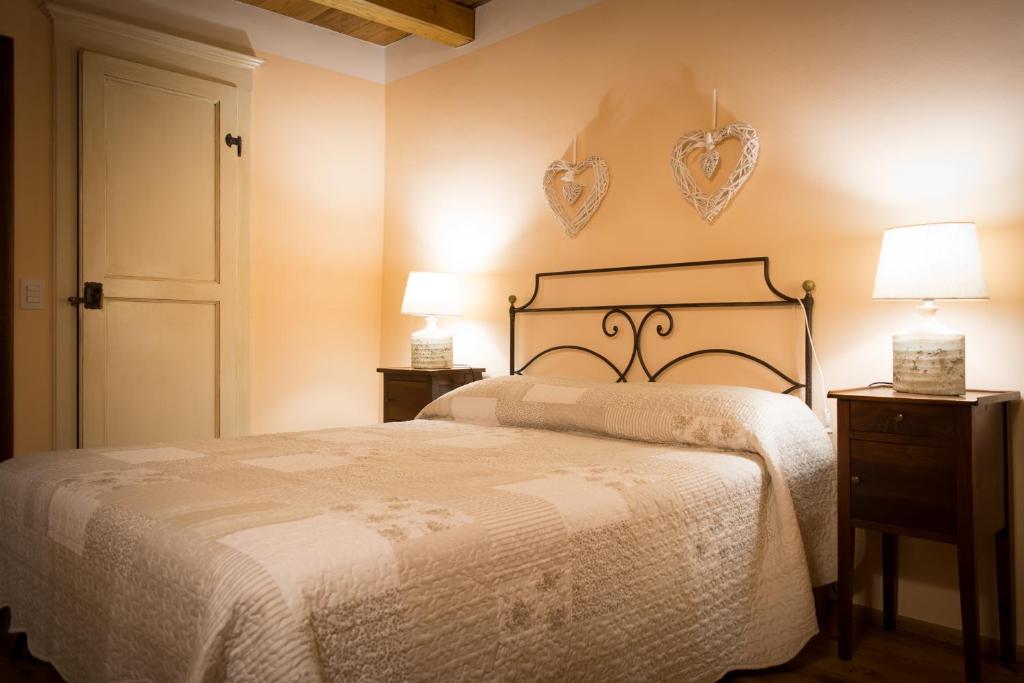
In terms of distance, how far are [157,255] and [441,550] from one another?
8.88 feet

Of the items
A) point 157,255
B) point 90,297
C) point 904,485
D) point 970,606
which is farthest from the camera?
point 157,255

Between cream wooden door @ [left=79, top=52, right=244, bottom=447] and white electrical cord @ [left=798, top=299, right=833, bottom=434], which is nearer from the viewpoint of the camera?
white electrical cord @ [left=798, top=299, right=833, bottom=434]

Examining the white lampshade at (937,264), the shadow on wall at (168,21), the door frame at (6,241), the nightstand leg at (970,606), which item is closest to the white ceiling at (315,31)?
the shadow on wall at (168,21)

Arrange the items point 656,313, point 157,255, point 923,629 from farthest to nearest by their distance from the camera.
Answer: point 157,255
point 656,313
point 923,629

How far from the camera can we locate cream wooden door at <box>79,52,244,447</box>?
3211 millimetres

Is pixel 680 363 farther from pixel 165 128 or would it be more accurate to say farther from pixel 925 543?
pixel 165 128

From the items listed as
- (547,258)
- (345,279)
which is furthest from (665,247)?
(345,279)

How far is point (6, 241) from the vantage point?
3006mm

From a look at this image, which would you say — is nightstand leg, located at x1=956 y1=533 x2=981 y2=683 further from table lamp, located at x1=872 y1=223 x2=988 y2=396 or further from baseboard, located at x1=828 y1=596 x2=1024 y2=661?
table lamp, located at x1=872 y1=223 x2=988 y2=396

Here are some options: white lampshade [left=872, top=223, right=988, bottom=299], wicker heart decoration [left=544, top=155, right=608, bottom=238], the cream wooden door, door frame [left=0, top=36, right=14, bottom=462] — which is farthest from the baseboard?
door frame [left=0, top=36, right=14, bottom=462]

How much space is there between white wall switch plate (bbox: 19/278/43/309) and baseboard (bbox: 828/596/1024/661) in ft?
10.5

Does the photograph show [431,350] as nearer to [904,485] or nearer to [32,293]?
[32,293]

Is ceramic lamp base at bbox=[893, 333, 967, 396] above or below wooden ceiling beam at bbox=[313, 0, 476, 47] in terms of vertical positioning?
below

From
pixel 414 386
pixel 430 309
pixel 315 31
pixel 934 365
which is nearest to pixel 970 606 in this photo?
pixel 934 365
